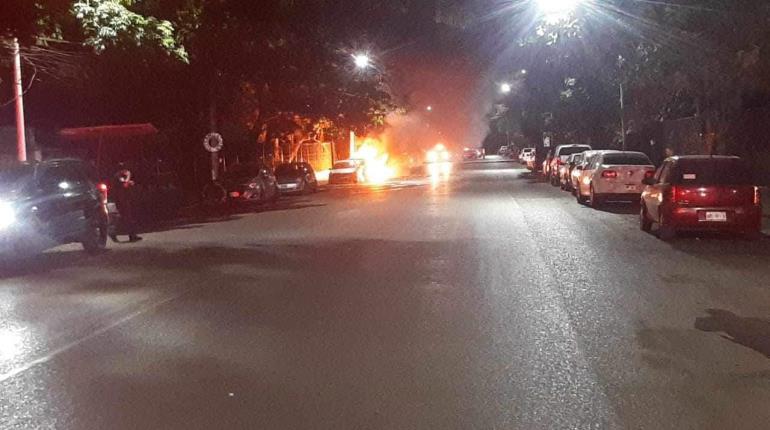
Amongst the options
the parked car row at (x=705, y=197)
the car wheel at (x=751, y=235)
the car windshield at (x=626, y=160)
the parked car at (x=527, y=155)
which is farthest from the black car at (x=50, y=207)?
the parked car at (x=527, y=155)

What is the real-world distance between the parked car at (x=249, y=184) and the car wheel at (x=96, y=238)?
41.0 ft

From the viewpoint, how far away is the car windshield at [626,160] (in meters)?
24.3

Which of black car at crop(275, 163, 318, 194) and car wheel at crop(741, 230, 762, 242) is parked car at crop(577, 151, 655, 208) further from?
black car at crop(275, 163, 318, 194)

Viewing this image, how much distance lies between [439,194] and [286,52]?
7.52m

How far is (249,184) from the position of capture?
1164 inches

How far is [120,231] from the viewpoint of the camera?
21156 mm

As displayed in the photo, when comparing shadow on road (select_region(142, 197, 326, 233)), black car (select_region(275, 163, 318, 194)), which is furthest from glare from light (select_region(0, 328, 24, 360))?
black car (select_region(275, 163, 318, 194))

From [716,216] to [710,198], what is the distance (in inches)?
13.3

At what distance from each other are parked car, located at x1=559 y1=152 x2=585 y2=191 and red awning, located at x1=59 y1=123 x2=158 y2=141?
45.0 feet

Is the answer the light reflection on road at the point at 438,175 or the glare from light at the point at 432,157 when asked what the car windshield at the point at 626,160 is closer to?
the light reflection on road at the point at 438,175

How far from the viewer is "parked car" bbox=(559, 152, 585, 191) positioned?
→ 30.4 m

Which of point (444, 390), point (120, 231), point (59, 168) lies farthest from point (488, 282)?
point (120, 231)

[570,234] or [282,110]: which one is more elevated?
[282,110]

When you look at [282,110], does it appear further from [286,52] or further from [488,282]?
[488,282]
